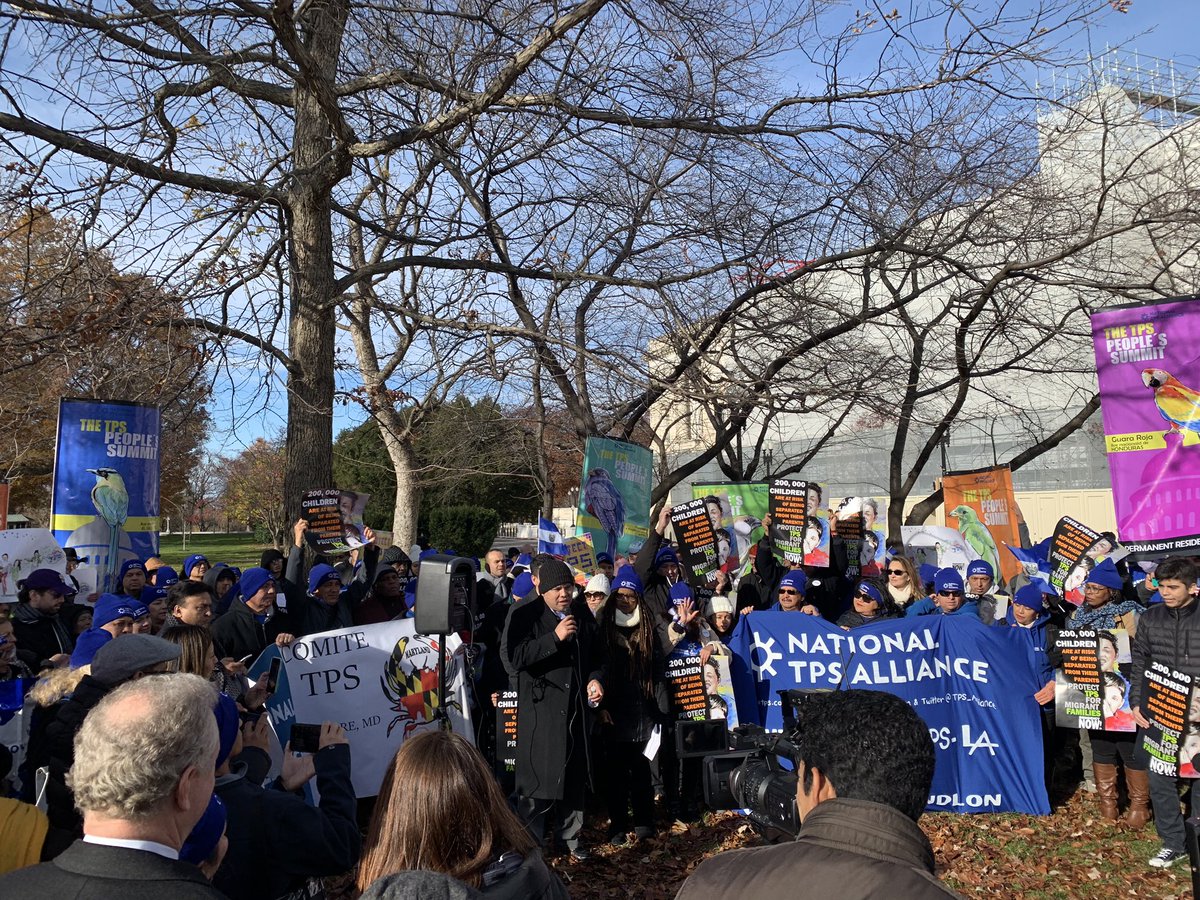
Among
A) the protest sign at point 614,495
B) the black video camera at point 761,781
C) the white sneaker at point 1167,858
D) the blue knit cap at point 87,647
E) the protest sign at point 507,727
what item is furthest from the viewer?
the protest sign at point 614,495

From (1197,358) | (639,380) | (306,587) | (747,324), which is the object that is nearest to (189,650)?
(306,587)

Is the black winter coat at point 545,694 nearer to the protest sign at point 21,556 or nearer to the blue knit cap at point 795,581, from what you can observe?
the blue knit cap at point 795,581

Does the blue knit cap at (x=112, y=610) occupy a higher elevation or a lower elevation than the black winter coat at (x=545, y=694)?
higher

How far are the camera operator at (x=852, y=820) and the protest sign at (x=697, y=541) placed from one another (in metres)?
6.84

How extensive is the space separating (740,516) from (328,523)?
7.88m

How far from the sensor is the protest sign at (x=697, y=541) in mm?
9102

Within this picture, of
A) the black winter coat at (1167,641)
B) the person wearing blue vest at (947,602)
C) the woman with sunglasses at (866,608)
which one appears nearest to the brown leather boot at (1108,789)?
the black winter coat at (1167,641)

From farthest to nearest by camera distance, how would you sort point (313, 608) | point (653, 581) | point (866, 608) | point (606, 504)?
point (606, 504), point (653, 581), point (866, 608), point (313, 608)

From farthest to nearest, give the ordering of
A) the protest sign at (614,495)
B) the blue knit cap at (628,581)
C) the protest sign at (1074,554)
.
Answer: the protest sign at (614,495), the protest sign at (1074,554), the blue knit cap at (628,581)

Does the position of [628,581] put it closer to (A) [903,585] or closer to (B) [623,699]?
(B) [623,699]

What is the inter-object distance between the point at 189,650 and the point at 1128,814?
273 inches

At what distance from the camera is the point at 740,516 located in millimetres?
15070

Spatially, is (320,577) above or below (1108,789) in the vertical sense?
above

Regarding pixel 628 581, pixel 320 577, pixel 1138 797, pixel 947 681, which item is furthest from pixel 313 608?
pixel 1138 797
